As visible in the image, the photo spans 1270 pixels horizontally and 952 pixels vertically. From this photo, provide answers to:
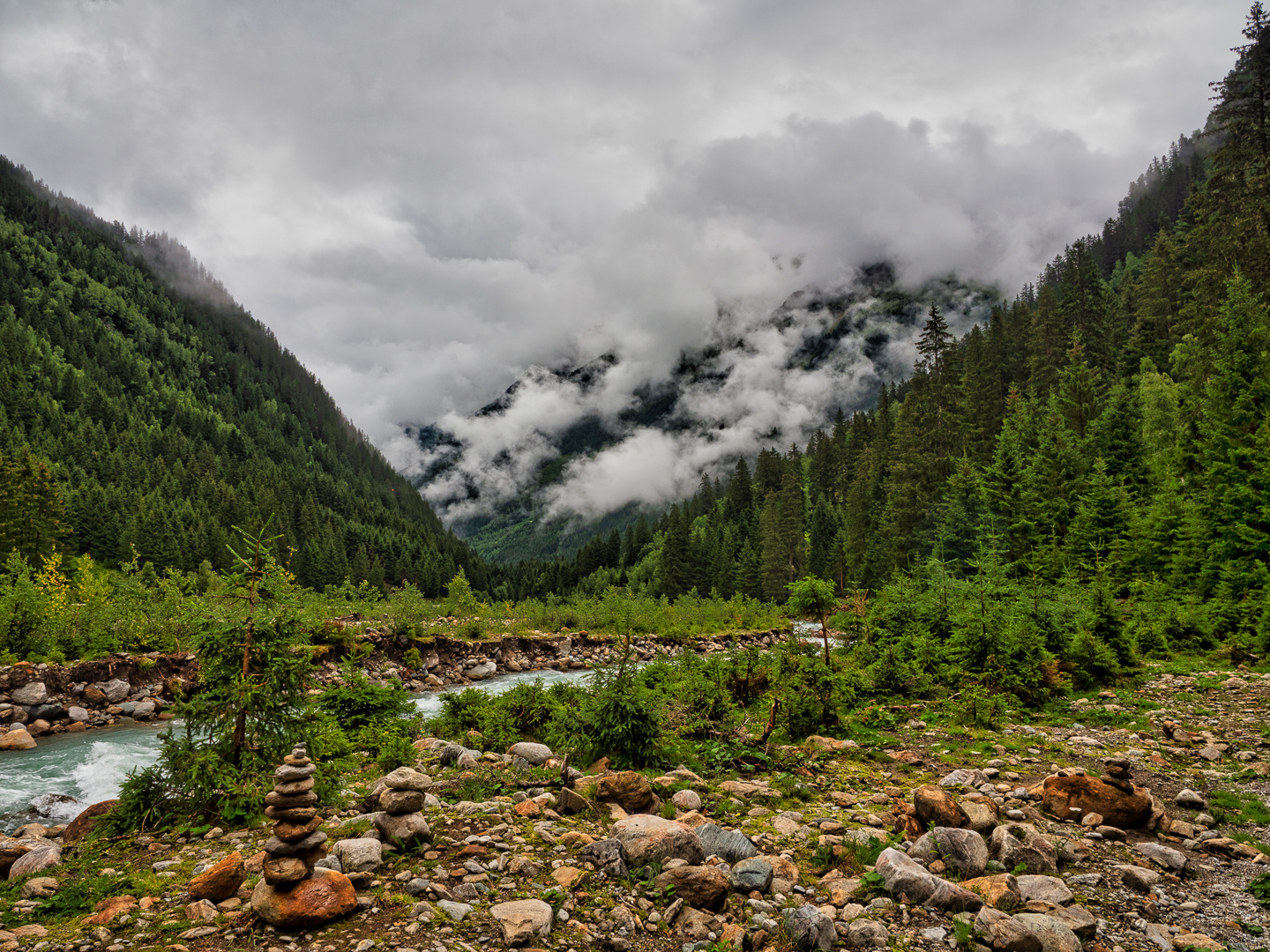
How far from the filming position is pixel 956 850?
6.89 metres

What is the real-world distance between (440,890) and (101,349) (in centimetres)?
23577

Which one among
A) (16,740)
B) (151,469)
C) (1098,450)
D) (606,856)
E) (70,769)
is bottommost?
(70,769)

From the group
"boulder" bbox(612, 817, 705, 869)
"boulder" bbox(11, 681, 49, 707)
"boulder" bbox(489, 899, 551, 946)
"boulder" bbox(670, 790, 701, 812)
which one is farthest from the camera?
"boulder" bbox(11, 681, 49, 707)

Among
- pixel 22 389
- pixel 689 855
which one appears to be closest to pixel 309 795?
pixel 689 855

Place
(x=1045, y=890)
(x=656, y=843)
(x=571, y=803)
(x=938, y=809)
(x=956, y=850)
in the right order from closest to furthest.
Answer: (x=1045, y=890), (x=956, y=850), (x=656, y=843), (x=938, y=809), (x=571, y=803)

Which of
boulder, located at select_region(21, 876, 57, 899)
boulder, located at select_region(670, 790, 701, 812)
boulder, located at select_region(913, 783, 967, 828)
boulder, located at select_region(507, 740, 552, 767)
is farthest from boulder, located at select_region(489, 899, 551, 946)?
boulder, located at select_region(507, 740, 552, 767)

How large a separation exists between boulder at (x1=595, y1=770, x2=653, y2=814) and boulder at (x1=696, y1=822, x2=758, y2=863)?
1454 millimetres

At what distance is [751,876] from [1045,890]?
117 inches

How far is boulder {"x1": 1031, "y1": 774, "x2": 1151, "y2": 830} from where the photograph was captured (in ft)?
25.4

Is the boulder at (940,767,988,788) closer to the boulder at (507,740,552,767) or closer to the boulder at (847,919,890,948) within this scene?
the boulder at (847,919,890,948)

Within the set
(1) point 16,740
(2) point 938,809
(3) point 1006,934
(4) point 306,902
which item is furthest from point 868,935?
(1) point 16,740

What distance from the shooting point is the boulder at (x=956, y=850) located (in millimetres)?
6695

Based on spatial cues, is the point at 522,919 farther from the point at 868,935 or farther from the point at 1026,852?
the point at 1026,852

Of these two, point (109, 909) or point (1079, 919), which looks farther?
point (109, 909)
